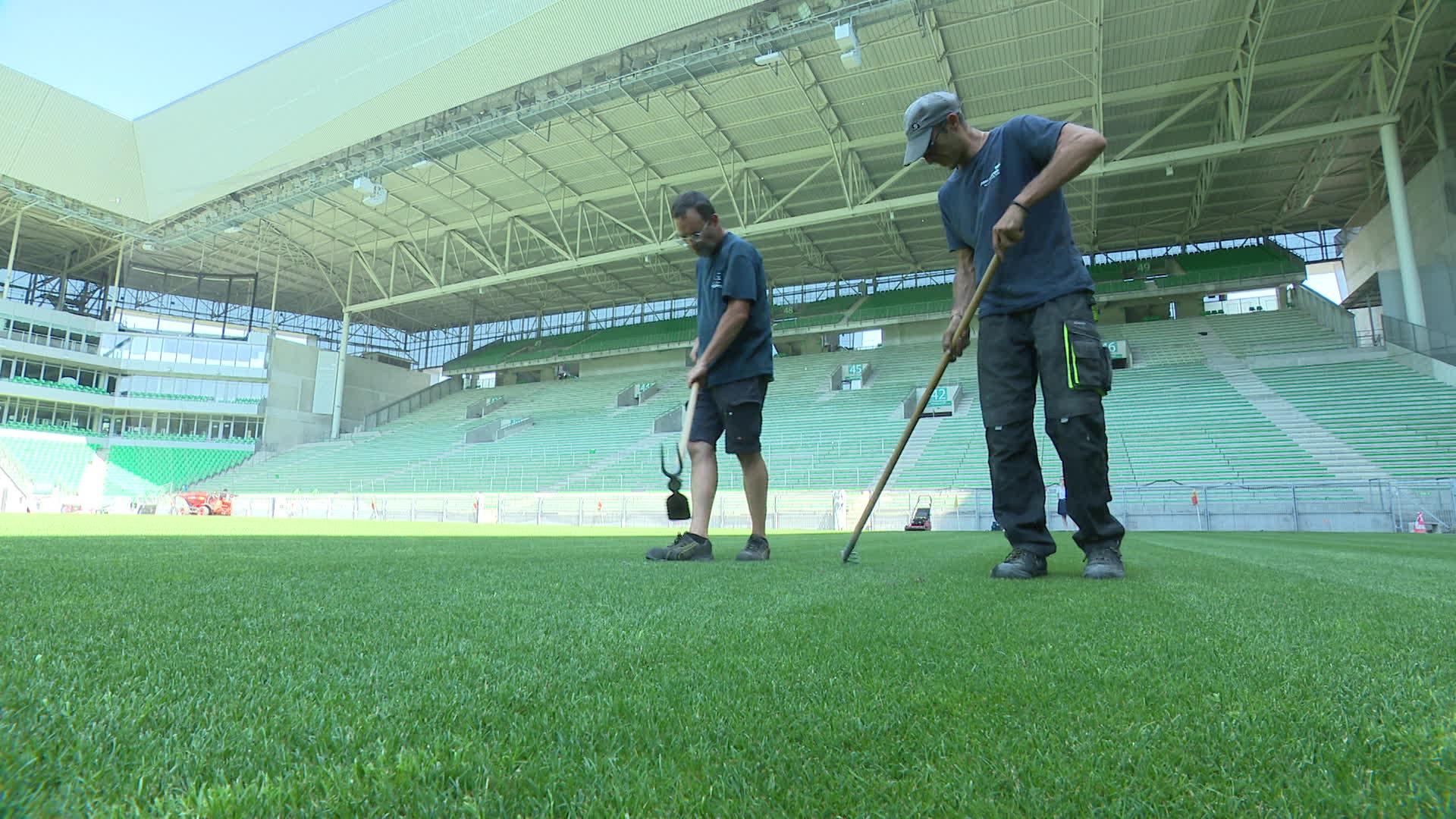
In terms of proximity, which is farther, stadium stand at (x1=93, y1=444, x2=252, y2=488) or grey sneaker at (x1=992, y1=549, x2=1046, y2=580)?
stadium stand at (x1=93, y1=444, x2=252, y2=488)

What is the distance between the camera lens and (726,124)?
20.1 metres

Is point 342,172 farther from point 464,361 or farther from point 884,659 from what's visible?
point 884,659

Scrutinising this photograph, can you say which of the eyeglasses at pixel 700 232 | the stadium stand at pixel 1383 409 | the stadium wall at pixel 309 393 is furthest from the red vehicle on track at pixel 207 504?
the stadium stand at pixel 1383 409

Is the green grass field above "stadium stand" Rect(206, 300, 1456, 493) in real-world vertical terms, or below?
below

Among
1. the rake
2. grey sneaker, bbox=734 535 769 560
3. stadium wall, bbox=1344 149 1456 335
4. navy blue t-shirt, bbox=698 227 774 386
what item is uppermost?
stadium wall, bbox=1344 149 1456 335

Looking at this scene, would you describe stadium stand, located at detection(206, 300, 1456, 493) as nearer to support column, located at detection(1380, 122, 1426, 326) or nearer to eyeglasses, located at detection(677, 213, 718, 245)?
support column, located at detection(1380, 122, 1426, 326)

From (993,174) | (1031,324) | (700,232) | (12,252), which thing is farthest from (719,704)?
(12,252)

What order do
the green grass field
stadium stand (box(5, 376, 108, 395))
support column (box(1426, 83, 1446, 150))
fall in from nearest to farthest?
the green grass field → support column (box(1426, 83, 1446, 150)) → stadium stand (box(5, 376, 108, 395))

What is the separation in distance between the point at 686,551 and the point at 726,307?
4.30 ft

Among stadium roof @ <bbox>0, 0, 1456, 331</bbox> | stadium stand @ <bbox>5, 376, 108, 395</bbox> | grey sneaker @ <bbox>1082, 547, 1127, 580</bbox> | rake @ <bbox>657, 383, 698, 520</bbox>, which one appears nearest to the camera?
grey sneaker @ <bbox>1082, 547, 1127, 580</bbox>

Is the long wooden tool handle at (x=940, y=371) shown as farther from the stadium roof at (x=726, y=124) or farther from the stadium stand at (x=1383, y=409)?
the stadium stand at (x=1383, y=409)

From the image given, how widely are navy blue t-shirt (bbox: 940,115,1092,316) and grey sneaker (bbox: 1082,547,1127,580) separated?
0.95 meters

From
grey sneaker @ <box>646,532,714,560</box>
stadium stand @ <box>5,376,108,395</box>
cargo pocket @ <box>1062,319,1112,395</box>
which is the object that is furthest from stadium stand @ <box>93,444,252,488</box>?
cargo pocket @ <box>1062,319,1112,395</box>

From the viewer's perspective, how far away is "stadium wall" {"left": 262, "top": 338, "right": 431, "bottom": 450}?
A: 35.9 meters
